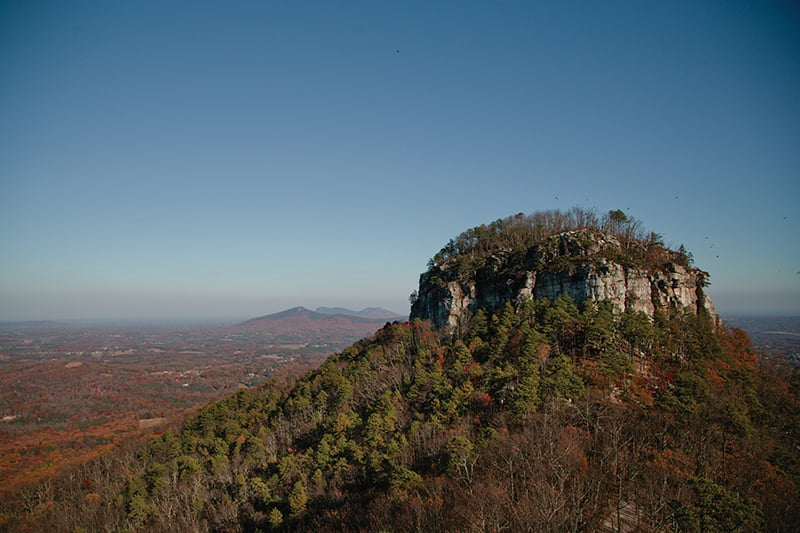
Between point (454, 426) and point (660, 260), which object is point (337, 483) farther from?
point (660, 260)

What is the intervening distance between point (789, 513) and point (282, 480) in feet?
105

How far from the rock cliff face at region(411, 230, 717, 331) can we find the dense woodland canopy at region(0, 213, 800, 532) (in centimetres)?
287

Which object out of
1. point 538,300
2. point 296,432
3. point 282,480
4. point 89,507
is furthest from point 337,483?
point 538,300

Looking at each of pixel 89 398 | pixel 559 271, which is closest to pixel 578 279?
pixel 559 271

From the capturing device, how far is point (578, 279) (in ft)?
137

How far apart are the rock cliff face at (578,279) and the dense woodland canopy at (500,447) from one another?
2.87 m

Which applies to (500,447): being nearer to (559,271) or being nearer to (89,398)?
(559,271)

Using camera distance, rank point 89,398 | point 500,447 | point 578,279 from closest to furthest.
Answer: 1. point 500,447
2. point 578,279
3. point 89,398

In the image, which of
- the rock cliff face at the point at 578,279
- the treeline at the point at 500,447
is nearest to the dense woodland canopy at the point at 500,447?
the treeline at the point at 500,447

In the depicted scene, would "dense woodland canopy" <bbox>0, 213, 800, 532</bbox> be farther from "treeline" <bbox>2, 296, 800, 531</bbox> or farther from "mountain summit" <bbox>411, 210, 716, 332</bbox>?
"mountain summit" <bbox>411, 210, 716, 332</bbox>

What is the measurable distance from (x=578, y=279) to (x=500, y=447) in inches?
1065

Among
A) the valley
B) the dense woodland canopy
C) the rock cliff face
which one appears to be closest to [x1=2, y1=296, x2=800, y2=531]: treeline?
the dense woodland canopy

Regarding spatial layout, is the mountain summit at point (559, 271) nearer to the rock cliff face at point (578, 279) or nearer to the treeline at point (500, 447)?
the rock cliff face at point (578, 279)

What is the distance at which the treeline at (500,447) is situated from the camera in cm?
1627
